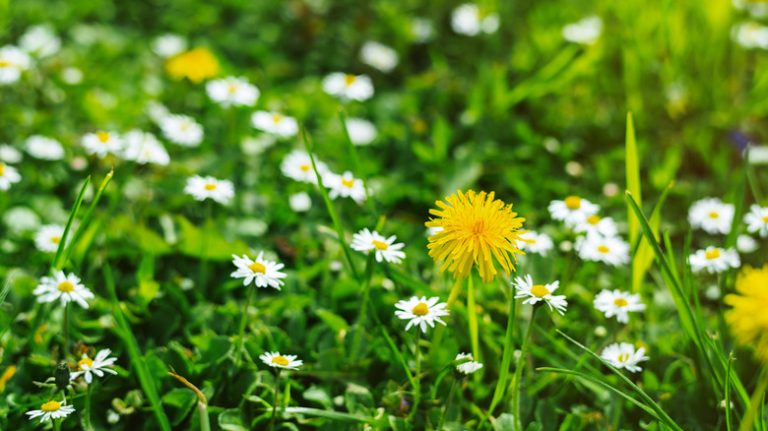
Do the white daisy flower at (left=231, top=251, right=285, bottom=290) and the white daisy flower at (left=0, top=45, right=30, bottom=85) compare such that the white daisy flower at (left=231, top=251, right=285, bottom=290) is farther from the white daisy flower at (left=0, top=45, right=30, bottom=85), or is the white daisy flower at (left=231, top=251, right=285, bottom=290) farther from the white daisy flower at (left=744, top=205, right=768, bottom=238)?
the white daisy flower at (left=0, top=45, right=30, bottom=85)

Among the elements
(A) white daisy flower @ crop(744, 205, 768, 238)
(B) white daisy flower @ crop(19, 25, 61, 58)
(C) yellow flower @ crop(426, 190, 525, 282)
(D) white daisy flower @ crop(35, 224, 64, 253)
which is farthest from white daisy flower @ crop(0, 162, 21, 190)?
(A) white daisy flower @ crop(744, 205, 768, 238)

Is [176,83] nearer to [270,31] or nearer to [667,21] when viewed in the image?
[270,31]

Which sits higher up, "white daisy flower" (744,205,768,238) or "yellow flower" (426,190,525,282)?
"white daisy flower" (744,205,768,238)

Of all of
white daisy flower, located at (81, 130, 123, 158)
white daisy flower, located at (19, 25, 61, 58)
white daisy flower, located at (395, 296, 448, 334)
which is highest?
white daisy flower, located at (19, 25, 61, 58)

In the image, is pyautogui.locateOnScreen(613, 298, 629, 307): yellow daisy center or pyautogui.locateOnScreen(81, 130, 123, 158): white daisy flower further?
pyautogui.locateOnScreen(81, 130, 123, 158): white daisy flower

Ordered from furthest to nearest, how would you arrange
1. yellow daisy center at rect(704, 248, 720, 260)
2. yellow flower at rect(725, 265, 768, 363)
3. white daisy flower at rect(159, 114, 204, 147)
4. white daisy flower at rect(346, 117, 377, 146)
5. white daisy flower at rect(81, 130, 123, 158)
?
white daisy flower at rect(346, 117, 377, 146), white daisy flower at rect(159, 114, 204, 147), white daisy flower at rect(81, 130, 123, 158), yellow daisy center at rect(704, 248, 720, 260), yellow flower at rect(725, 265, 768, 363)

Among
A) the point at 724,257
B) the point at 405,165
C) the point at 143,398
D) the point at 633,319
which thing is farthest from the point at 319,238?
the point at 724,257

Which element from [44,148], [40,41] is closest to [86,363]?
[44,148]
